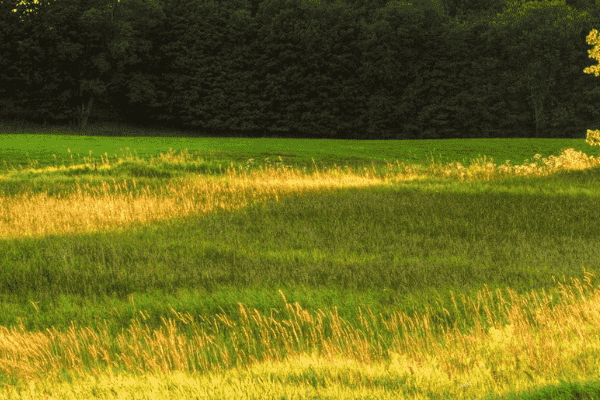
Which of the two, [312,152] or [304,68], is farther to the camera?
[304,68]

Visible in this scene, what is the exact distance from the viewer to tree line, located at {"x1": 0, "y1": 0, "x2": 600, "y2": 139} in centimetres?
6444

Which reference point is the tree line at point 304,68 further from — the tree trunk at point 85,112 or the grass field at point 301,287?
the grass field at point 301,287

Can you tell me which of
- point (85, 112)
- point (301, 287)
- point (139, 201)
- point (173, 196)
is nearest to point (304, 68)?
point (85, 112)

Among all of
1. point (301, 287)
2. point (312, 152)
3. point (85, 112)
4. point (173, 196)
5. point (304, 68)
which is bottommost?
point (301, 287)

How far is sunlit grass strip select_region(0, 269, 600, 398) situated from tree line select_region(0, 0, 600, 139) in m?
59.4

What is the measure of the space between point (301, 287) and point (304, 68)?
61900 mm

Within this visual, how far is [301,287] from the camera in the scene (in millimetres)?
9203

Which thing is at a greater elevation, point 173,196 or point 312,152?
point 312,152

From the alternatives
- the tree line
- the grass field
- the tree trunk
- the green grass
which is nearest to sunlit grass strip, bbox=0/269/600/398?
the grass field

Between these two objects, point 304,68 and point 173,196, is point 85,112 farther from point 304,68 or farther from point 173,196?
point 173,196

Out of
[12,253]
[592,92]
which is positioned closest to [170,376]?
[12,253]

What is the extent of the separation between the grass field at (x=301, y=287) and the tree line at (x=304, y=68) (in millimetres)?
47172

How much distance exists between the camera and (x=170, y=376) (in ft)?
18.3

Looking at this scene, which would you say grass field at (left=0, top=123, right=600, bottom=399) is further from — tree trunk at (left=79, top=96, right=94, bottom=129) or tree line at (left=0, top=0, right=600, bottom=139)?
tree trunk at (left=79, top=96, right=94, bottom=129)
